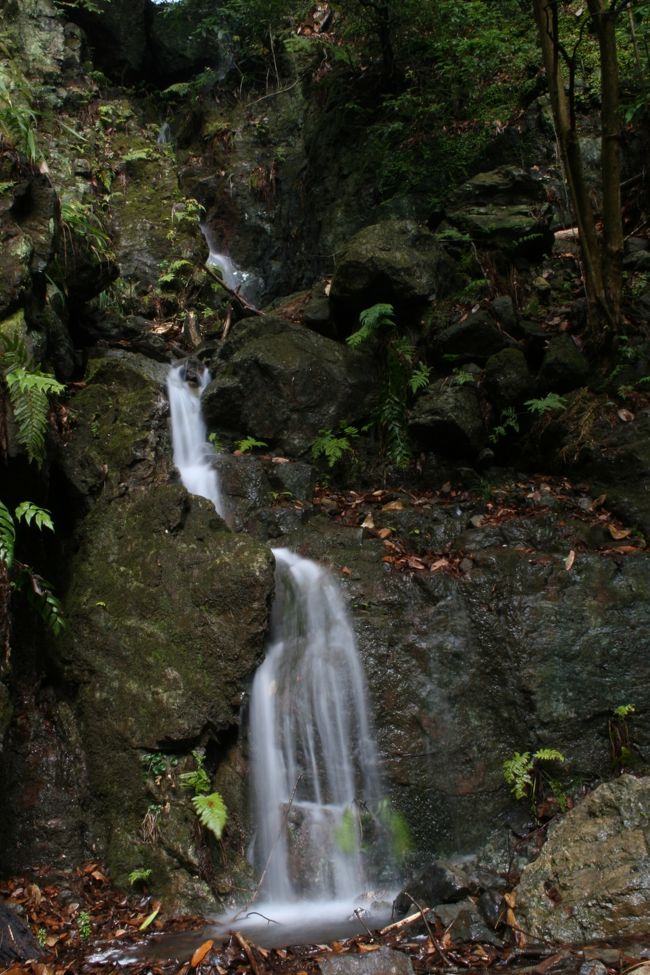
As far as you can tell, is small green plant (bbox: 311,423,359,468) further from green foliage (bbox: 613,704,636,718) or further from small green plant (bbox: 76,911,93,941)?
small green plant (bbox: 76,911,93,941)

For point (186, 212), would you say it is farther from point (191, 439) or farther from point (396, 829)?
point (396, 829)

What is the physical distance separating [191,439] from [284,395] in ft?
4.00

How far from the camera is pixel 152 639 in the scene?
Result: 226 inches

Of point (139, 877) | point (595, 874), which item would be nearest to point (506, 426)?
point (595, 874)

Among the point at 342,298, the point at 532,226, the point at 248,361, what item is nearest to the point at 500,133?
the point at 532,226

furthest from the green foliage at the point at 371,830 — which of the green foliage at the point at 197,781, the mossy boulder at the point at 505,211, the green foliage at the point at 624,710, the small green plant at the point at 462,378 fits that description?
the mossy boulder at the point at 505,211

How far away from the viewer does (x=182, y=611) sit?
586 centimetres

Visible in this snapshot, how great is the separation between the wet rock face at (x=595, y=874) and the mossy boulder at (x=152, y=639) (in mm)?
2357

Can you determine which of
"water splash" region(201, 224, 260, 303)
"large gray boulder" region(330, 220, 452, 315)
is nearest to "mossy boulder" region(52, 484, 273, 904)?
"large gray boulder" region(330, 220, 452, 315)

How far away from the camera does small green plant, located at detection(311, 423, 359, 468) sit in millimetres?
8070

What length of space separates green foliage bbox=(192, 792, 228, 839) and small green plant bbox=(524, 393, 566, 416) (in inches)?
196

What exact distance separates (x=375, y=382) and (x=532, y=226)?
303 centimetres

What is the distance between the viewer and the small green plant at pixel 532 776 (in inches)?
211

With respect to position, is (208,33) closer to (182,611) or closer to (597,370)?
(597,370)
